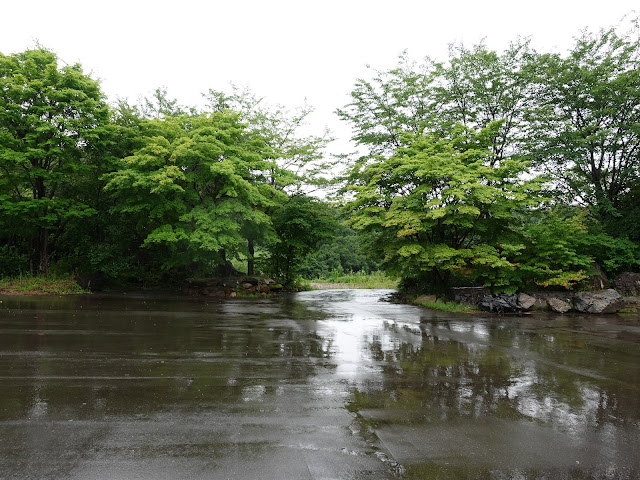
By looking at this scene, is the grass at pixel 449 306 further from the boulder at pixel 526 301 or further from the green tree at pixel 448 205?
the boulder at pixel 526 301

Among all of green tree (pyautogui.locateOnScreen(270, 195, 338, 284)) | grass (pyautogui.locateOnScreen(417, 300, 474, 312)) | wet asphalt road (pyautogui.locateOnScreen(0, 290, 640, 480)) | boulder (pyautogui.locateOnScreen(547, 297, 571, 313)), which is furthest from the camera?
green tree (pyautogui.locateOnScreen(270, 195, 338, 284))

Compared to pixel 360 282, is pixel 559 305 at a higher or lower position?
higher

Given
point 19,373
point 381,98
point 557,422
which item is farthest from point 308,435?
point 381,98

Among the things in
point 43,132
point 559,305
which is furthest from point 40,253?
point 559,305

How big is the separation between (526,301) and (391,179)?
239 inches

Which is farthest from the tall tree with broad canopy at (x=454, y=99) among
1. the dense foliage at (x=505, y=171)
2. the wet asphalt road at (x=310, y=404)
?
the wet asphalt road at (x=310, y=404)

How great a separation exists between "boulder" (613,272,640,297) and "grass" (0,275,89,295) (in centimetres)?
2126

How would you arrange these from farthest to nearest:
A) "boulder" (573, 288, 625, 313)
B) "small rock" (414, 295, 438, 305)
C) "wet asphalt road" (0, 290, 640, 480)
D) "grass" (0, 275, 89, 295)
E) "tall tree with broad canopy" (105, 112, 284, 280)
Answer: "grass" (0, 275, 89, 295), "small rock" (414, 295, 438, 305), "tall tree with broad canopy" (105, 112, 284, 280), "boulder" (573, 288, 625, 313), "wet asphalt road" (0, 290, 640, 480)

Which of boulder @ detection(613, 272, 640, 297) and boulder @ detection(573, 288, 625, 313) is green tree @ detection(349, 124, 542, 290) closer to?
boulder @ detection(573, 288, 625, 313)

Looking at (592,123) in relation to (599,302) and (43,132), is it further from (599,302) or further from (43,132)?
(43,132)

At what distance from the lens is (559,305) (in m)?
12.0

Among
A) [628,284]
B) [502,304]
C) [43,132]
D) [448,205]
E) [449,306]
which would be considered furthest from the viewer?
[43,132]

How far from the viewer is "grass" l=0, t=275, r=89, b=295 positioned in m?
15.1

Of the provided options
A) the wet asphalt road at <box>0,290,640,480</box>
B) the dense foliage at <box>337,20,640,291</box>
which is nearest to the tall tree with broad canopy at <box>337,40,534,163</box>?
the dense foliage at <box>337,20,640,291</box>
